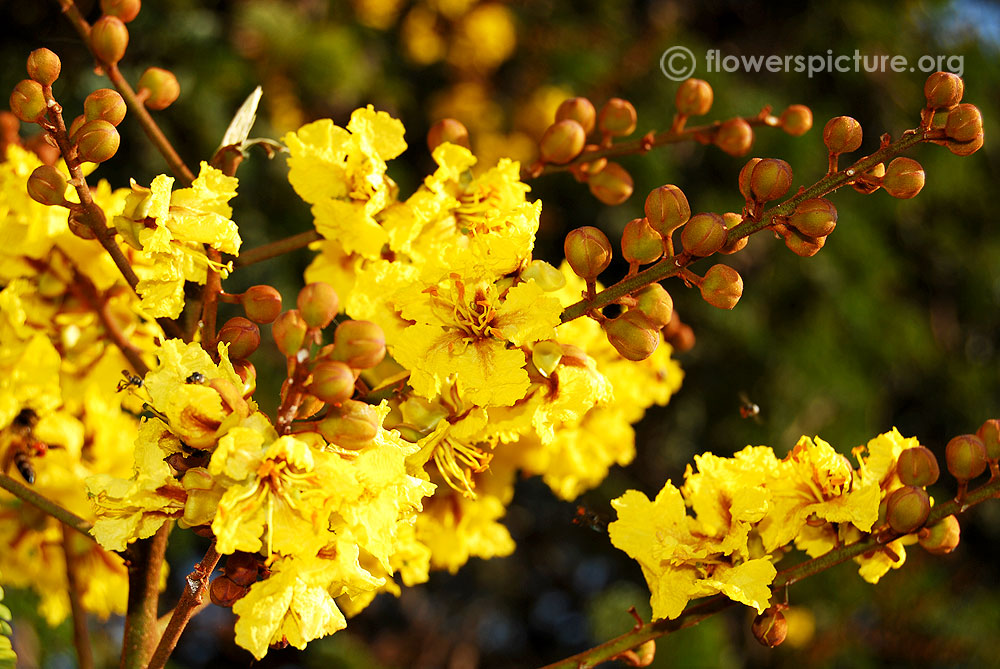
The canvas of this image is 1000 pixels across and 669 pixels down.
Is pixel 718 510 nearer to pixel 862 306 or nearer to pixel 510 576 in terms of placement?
pixel 862 306

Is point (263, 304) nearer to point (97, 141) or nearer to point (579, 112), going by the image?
point (97, 141)

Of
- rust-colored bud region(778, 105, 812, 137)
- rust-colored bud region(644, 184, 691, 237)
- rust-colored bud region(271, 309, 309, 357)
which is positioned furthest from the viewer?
rust-colored bud region(778, 105, 812, 137)

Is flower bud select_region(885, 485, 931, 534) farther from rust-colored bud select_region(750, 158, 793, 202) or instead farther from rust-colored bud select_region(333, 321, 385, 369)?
rust-colored bud select_region(333, 321, 385, 369)

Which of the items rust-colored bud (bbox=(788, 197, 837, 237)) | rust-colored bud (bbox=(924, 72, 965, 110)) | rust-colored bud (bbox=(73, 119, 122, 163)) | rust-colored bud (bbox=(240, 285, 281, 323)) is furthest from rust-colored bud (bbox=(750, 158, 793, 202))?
rust-colored bud (bbox=(73, 119, 122, 163))

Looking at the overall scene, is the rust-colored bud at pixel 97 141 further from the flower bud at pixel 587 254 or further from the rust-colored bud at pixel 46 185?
the flower bud at pixel 587 254

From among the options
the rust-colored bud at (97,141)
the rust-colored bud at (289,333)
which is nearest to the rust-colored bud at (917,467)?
the rust-colored bud at (289,333)
